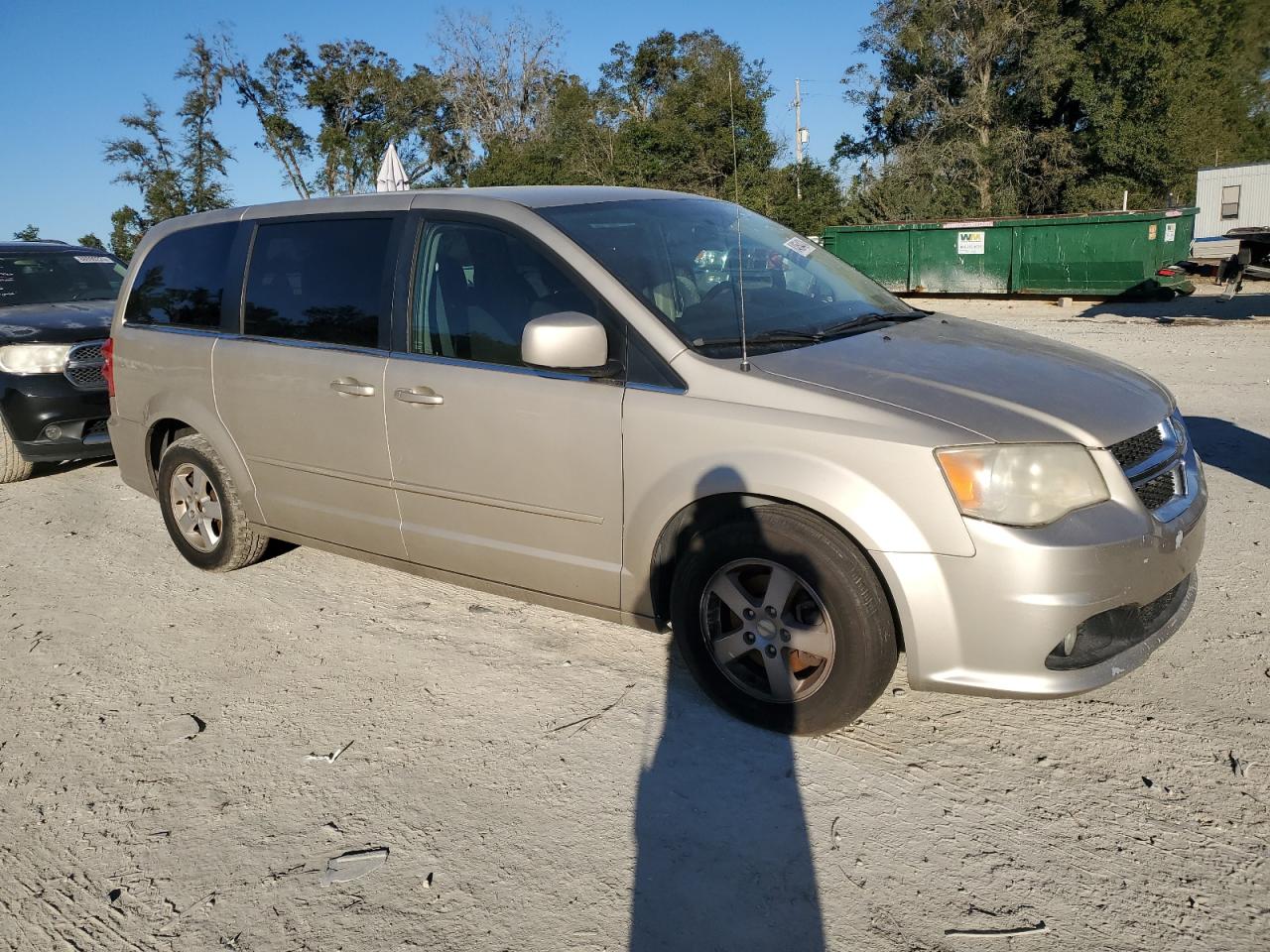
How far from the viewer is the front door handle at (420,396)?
383 cm

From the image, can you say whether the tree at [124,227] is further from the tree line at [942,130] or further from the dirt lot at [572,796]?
the dirt lot at [572,796]

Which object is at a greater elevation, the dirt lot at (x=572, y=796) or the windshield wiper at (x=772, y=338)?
the windshield wiper at (x=772, y=338)

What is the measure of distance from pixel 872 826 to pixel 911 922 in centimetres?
39

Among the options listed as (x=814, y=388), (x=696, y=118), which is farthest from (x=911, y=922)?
(x=696, y=118)

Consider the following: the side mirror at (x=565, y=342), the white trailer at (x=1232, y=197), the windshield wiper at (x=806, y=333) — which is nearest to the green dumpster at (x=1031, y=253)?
the white trailer at (x=1232, y=197)

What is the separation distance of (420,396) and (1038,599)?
236 cm

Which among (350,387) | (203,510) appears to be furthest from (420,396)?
(203,510)

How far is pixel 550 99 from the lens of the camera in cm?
4481

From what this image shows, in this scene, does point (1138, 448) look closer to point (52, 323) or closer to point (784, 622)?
point (784, 622)

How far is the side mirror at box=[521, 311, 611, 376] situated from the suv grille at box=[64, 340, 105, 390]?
16.7ft

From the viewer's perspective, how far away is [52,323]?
23.7 feet

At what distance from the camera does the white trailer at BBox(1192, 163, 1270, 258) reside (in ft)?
98.7

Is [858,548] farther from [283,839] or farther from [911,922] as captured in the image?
[283,839]

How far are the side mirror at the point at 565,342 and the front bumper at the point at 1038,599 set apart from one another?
3.83ft
